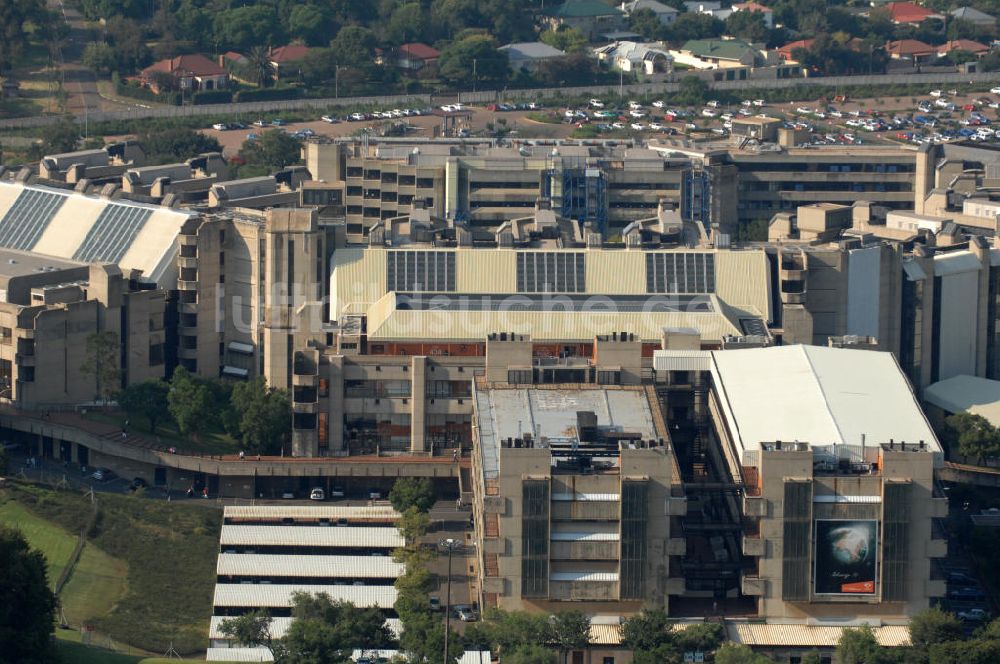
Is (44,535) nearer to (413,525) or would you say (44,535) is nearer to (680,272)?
(413,525)

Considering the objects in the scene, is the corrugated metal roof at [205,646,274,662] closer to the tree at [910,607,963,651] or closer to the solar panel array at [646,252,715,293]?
the tree at [910,607,963,651]

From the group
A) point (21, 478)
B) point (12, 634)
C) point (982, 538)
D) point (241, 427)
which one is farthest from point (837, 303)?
point (12, 634)

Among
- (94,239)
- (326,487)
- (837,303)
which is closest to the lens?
(326,487)

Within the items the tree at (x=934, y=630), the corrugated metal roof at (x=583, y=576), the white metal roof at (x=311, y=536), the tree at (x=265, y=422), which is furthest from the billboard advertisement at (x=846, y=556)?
the tree at (x=265, y=422)

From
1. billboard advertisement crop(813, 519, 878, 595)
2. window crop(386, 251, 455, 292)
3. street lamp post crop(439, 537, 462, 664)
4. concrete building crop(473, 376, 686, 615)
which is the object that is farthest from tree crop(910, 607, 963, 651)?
window crop(386, 251, 455, 292)

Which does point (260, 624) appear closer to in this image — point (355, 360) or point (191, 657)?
point (191, 657)

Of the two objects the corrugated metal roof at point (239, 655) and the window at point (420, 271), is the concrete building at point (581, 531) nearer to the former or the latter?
the corrugated metal roof at point (239, 655)
